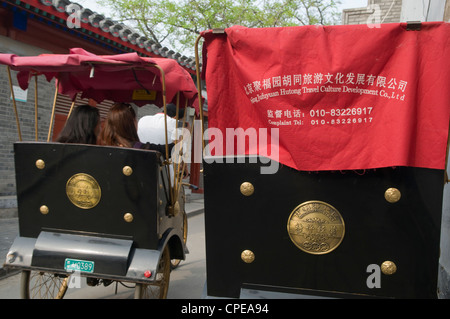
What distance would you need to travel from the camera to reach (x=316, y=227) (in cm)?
227

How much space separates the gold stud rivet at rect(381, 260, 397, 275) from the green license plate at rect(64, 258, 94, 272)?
206cm

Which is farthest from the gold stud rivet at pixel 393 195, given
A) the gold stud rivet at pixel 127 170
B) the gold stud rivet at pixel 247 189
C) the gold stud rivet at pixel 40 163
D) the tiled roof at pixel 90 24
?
the tiled roof at pixel 90 24

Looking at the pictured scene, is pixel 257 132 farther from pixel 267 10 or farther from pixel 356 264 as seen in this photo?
pixel 267 10

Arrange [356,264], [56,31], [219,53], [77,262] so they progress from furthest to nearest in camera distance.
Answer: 1. [56,31]
2. [77,262]
3. [219,53]
4. [356,264]

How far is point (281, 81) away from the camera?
2.25 m

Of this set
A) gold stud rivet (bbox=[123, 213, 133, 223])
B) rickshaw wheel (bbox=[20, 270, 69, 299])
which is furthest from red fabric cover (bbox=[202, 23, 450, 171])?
rickshaw wheel (bbox=[20, 270, 69, 299])

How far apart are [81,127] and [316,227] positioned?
6.95 feet

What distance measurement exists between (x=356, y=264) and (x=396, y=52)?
4.00 ft

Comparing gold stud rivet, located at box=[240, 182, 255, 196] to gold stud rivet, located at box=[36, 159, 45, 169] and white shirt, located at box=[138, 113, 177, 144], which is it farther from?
white shirt, located at box=[138, 113, 177, 144]

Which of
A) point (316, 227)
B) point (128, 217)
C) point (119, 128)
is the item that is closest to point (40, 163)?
point (119, 128)

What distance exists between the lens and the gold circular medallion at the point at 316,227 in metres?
2.25

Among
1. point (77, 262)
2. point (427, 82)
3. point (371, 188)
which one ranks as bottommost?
point (77, 262)

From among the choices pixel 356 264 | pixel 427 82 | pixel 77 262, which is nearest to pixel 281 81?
pixel 427 82

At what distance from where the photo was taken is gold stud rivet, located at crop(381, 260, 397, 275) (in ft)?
7.19
